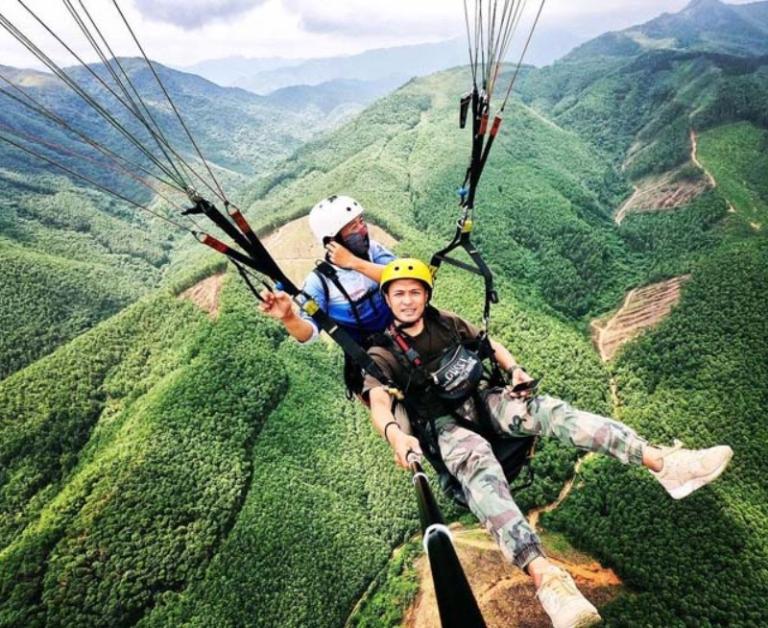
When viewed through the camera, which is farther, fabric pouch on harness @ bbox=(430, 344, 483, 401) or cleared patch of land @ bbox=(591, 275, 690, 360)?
cleared patch of land @ bbox=(591, 275, 690, 360)

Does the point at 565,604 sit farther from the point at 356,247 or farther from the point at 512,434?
the point at 356,247

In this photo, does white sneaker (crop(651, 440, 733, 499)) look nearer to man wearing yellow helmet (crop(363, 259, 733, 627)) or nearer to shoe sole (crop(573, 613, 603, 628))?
man wearing yellow helmet (crop(363, 259, 733, 627))

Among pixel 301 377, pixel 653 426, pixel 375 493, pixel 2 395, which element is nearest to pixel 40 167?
pixel 2 395

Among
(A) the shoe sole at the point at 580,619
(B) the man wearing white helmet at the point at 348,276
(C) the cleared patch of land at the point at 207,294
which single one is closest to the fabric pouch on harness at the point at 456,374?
(B) the man wearing white helmet at the point at 348,276

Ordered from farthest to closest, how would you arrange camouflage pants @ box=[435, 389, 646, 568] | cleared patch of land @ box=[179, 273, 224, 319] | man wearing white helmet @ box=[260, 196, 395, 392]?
cleared patch of land @ box=[179, 273, 224, 319], man wearing white helmet @ box=[260, 196, 395, 392], camouflage pants @ box=[435, 389, 646, 568]

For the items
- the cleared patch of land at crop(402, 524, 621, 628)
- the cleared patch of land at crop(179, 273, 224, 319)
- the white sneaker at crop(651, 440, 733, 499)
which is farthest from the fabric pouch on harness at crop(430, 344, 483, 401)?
the cleared patch of land at crop(179, 273, 224, 319)

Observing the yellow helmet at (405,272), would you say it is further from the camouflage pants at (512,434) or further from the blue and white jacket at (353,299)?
the camouflage pants at (512,434)

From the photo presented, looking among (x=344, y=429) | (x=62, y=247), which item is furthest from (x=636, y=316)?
(x=62, y=247)

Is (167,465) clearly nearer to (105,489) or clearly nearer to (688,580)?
(105,489)
